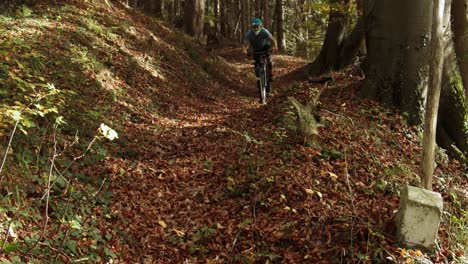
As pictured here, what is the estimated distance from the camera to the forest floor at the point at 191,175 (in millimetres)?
4113

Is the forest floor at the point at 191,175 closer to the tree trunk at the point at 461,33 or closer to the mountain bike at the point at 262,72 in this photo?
the mountain bike at the point at 262,72

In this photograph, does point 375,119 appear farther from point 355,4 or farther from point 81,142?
point 355,4

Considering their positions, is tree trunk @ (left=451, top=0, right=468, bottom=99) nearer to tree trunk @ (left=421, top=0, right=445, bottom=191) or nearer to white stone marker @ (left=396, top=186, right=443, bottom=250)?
tree trunk @ (left=421, top=0, right=445, bottom=191)

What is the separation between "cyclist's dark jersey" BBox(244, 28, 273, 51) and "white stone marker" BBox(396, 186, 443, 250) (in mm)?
7208

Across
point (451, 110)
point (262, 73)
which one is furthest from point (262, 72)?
point (451, 110)

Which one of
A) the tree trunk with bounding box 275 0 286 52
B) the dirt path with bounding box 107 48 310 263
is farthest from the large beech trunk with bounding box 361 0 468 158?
the tree trunk with bounding box 275 0 286 52

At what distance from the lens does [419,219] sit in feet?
12.6

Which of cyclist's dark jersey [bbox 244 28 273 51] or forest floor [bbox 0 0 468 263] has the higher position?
cyclist's dark jersey [bbox 244 28 273 51]

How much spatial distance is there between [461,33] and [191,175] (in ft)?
20.4

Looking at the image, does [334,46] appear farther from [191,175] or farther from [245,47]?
[191,175]

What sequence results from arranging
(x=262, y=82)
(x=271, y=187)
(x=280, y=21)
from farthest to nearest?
(x=280, y=21) → (x=262, y=82) → (x=271, y=187)

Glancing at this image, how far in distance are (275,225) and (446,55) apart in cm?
485

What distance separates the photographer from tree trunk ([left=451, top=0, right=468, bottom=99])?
7.96 meters

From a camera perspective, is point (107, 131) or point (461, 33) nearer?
point (107, 131)
